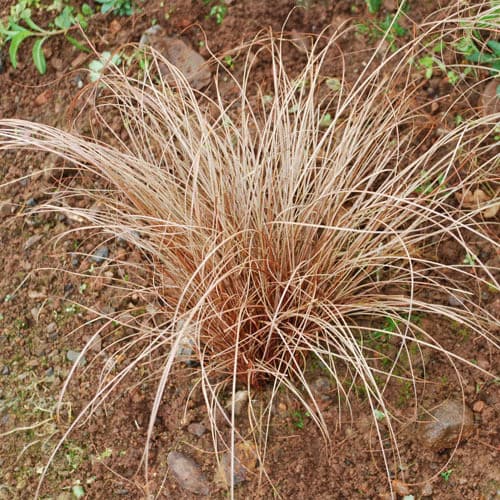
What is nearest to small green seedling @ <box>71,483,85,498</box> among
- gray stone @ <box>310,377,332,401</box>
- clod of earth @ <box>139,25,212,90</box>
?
gray stone @ <box>310,377,332,401</box>

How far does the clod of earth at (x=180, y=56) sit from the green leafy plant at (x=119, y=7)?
0.13 m

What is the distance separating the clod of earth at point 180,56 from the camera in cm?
220

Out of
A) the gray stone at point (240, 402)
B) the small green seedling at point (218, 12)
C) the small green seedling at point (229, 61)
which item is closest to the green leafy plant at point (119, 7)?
the small green seedling at point (218, 12)

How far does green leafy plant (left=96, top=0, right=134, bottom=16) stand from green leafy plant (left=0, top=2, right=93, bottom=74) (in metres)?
0.08

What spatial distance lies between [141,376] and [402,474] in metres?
0.70

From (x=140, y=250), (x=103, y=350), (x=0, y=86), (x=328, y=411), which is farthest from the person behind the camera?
(x=0, y=86)

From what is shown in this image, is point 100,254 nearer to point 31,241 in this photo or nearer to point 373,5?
point 31,241

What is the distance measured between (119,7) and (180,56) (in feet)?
1.08

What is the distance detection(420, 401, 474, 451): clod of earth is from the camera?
1562 mm

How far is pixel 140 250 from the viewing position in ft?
6.27

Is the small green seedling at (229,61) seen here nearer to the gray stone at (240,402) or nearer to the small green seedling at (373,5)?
the small green seedling at (373,5)

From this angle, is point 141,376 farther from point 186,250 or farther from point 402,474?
point 402,474

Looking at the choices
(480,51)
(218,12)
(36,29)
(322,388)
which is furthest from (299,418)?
(36,29)

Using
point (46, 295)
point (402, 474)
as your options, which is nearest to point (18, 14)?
point (46, 295)
